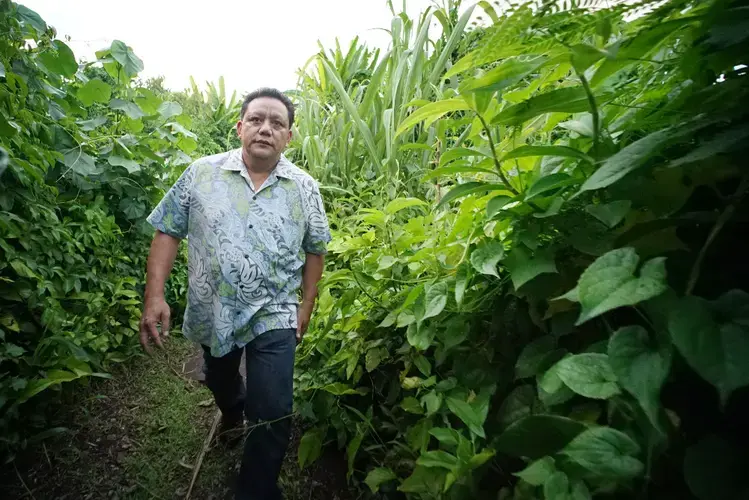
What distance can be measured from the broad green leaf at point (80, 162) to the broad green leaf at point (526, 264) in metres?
2.10

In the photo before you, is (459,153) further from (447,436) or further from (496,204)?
(447,436)

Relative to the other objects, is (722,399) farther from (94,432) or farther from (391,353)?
(94,432)

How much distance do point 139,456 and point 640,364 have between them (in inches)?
77.1

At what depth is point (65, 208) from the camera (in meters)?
1.93

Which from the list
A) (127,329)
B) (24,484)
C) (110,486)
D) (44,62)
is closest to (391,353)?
(110,486)

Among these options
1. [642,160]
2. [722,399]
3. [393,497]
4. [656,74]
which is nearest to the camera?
[722,399]

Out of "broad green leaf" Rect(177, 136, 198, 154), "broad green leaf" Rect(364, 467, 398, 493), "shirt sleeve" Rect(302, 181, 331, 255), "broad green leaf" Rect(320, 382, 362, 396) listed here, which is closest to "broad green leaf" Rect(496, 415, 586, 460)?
"broad green leaf" Rect(364, 467, 398, 493)

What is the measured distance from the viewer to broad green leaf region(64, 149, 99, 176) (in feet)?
6.23

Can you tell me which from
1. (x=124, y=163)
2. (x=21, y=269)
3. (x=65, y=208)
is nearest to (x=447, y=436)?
(x=21, y=269)

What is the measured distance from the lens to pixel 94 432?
5.71ft

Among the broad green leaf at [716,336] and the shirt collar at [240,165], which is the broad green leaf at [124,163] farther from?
the broad green leaf at [716,336]

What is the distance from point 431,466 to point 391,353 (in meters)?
0.55

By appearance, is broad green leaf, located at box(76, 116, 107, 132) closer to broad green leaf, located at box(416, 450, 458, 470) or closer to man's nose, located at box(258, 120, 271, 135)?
man's nose, located at box(258, 120, 271, 135)

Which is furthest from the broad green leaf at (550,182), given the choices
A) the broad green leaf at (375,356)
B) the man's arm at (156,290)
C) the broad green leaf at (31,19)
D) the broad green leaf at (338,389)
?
the broad green leaf at (31,19)
